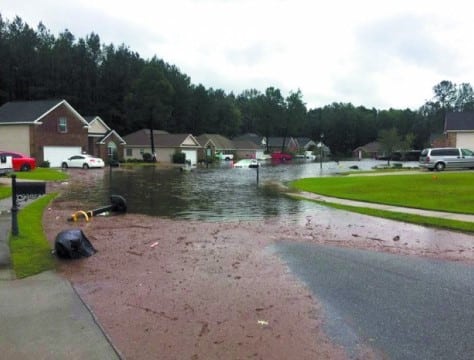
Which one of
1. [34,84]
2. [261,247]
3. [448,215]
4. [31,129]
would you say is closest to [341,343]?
[261,247]

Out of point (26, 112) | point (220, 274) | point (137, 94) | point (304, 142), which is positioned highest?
point (137, 94)

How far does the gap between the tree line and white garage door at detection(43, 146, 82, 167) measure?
2405 centimetres

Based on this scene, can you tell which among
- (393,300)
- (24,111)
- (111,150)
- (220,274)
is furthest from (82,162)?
(393,300)

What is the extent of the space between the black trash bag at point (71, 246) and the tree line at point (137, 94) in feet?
226

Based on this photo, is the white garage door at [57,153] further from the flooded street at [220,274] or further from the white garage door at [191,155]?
the flooded street at [220,274]

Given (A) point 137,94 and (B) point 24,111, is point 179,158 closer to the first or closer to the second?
(A) point 137,94

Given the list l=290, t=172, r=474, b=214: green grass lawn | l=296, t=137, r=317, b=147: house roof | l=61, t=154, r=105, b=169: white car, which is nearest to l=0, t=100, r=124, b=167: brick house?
l=61, t=154, r=105, b=169: white car

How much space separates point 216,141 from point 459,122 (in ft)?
173

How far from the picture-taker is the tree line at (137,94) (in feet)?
271

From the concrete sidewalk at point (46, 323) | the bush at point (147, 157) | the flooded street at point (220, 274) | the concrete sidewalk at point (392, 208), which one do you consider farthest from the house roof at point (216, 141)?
the concrete sidewalk at point (46, 323)

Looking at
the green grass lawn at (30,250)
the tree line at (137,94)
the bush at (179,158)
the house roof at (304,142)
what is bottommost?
the green grass lawn at (30,250)

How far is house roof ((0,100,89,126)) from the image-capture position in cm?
4988

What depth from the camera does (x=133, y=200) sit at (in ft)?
67.3

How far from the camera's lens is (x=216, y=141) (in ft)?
318
